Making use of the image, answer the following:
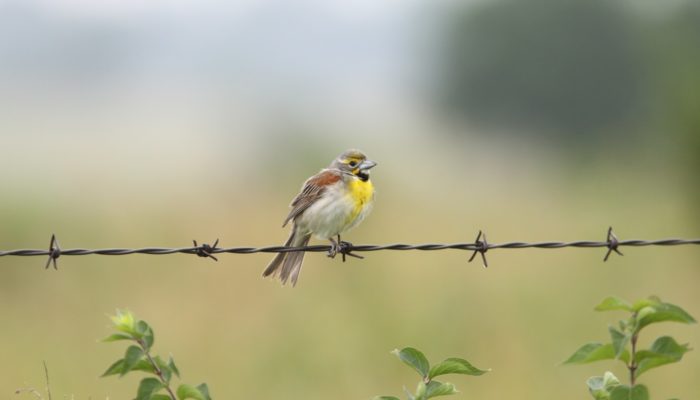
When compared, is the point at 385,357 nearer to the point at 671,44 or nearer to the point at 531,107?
the point at 671,44

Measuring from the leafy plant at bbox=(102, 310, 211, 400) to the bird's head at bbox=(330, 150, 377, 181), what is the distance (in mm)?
3661

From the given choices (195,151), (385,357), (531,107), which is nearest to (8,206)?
(385,357)

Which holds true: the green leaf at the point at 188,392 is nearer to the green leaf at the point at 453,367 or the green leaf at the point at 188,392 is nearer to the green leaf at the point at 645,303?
the green leaf at the point at 453,367

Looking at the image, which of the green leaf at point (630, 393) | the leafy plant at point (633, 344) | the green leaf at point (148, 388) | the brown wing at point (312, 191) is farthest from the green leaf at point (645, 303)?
the brown wing at point (312, 191)

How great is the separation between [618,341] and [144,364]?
1.82 metres

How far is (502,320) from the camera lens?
42.2ft

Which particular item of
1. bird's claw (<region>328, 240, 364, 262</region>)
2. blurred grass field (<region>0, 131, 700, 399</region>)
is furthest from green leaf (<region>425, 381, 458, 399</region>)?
blurred grass field (<region>0, 131, 700, 399</region>)

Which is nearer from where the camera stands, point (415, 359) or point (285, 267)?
point (415, 359)

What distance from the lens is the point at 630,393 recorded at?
4254 millimetres

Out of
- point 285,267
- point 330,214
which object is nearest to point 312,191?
point 330,214

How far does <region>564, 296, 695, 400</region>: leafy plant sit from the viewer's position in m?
4.12

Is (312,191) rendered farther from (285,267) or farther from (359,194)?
(285,267)

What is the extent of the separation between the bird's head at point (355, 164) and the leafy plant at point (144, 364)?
366 cm

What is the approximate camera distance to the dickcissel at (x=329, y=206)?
7449 millimetres
